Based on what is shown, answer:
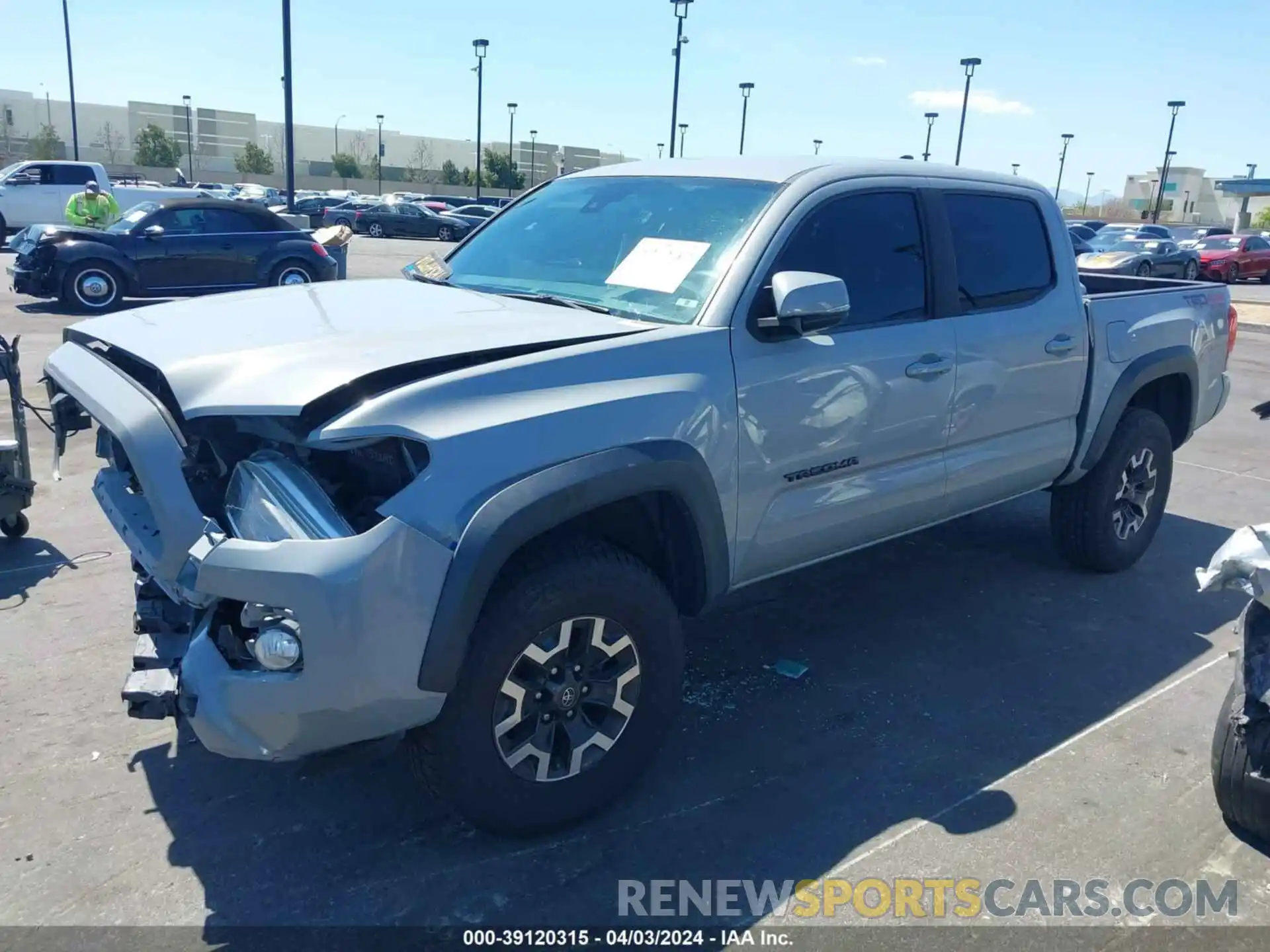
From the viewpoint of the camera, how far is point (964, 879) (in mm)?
2973

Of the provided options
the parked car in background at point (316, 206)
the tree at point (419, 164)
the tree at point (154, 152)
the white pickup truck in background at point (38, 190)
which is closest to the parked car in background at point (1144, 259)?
the white pickup truck in background at point (38, 190)

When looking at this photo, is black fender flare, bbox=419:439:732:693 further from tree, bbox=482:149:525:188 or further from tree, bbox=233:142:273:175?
tree, bbox=233:142:273:175

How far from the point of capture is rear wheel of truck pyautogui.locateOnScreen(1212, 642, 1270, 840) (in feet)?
9.94

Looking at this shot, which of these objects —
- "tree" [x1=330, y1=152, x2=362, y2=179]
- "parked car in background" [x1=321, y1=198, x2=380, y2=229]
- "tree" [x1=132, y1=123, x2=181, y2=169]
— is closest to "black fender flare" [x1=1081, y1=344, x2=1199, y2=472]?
"parked car in background" [x1=321, y1=198, x2=380, y2=229]

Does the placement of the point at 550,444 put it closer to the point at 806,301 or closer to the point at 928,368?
the point at 806,301

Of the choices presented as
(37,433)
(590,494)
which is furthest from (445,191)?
(590,494)

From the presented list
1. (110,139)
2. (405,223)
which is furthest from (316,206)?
(110,139)

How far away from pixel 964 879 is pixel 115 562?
13.6 ft

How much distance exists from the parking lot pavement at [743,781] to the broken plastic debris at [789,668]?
6cm

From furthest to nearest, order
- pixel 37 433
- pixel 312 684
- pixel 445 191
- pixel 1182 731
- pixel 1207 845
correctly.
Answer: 1. pixel 445 191
2. pixel 37 433
3. pixel 1182 731
4. pixel 1207 845
5. pixel 312 684

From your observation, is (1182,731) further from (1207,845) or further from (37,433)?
(37,433)

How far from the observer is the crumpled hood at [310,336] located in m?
2.71

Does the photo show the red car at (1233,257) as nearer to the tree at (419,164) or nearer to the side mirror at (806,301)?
the side mirror at (806,301)

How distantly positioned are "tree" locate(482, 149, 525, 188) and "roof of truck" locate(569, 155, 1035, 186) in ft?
266
